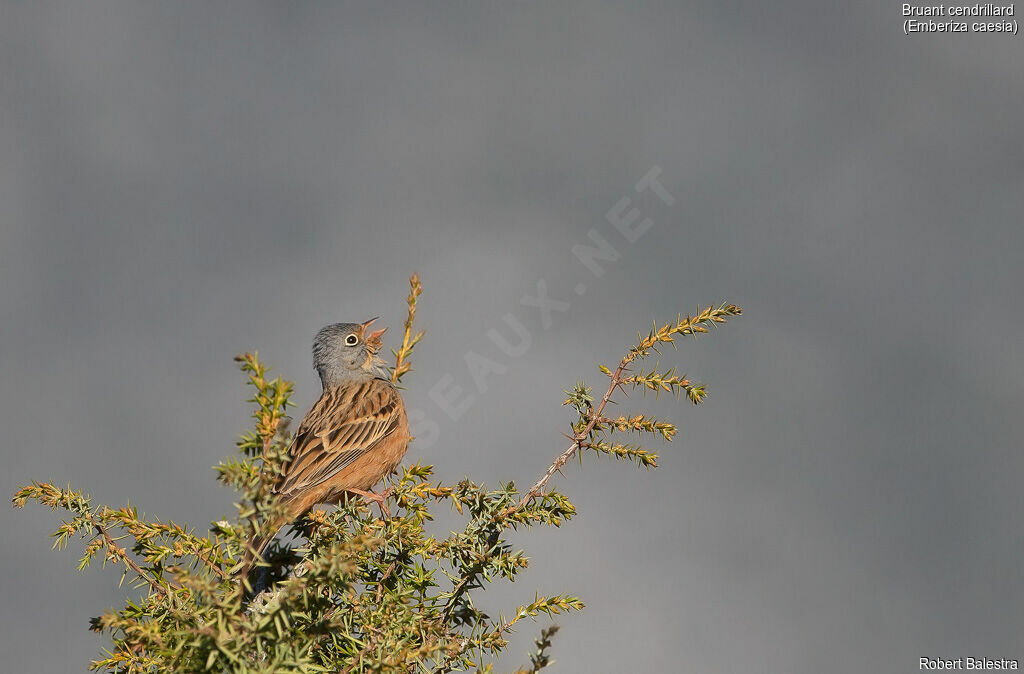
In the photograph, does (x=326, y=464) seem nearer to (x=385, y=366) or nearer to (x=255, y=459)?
(x=385, y=366)

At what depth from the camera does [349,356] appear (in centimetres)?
1588

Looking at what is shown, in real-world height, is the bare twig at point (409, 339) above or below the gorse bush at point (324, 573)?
above

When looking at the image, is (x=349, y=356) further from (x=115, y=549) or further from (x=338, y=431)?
(x=115, y=549)

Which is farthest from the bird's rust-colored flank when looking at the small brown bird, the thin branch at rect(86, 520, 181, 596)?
the thin branch at rect(86, 520, 181, 596)

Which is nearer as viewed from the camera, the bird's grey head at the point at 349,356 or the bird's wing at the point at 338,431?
the bird's wing at the point at 338,431

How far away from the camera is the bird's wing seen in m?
12.4

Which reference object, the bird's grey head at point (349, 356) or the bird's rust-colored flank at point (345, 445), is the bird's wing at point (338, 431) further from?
the bird's grey head at point (349, 356)

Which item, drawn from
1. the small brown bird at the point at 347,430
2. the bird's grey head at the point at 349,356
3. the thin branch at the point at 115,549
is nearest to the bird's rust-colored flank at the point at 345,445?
the small brown bird at the point at 347,430

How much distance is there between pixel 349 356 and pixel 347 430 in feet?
9.50

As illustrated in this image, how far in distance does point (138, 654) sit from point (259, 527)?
250 cm

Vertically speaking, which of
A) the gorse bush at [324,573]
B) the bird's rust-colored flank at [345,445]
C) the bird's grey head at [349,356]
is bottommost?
the gorse bush at [324,573]

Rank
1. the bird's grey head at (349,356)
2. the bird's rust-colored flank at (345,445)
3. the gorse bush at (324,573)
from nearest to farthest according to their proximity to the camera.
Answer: the gorse bush at (324,573) → the bird's rust-colored flank at (345,445) → the bird's grey head at (349,356)

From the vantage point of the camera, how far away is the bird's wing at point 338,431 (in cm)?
1238

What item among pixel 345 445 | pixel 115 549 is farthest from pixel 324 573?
pixel 345 445
